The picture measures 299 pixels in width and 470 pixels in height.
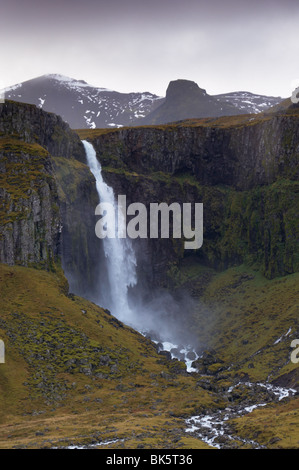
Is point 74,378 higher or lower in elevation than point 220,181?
lower

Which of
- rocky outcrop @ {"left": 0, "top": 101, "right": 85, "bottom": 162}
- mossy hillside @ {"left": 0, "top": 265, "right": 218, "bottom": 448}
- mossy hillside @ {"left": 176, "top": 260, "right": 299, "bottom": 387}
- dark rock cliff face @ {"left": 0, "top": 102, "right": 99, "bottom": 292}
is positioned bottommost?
mossy hillside @ {"left": 0, "top": 265, "right": 218, "bottom": 448}

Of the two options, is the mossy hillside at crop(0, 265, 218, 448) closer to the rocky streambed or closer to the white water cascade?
the rocky streambed

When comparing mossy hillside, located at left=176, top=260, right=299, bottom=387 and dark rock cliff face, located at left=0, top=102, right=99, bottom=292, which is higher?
dark rock cliff face, located at left=0, top=102, right=99, bottom=292

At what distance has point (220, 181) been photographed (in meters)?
163

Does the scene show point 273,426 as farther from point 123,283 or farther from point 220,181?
point 220,181

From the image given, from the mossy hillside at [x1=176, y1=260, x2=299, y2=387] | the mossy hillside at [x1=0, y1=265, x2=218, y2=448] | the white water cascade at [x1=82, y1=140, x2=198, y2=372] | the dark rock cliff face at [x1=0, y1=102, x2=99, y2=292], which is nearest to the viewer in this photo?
the mossy hillside at [x1=0, y1=265, x2=218, y2=448]

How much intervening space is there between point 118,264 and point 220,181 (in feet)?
166

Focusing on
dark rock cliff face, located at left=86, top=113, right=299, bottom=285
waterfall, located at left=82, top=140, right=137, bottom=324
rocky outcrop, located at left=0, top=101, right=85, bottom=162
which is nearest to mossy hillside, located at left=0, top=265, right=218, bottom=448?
waterfall, located at left=82, top=140, right=137, bottom=324

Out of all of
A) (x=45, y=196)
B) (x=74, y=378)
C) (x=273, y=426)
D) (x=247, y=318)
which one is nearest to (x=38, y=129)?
(x=45, y=196)

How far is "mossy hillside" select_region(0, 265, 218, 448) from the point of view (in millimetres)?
57781

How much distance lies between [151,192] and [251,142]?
34440 millimetres

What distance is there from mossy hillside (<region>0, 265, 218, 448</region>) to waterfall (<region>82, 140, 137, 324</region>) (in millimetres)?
27865

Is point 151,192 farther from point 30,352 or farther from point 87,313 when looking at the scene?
point 30,352
